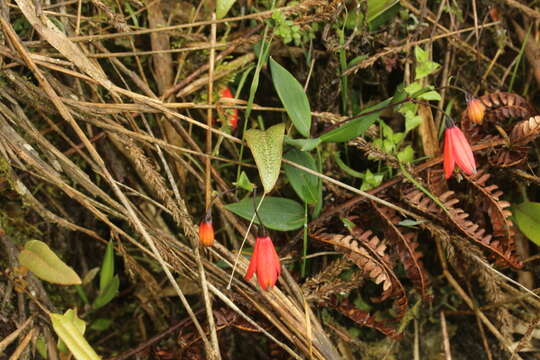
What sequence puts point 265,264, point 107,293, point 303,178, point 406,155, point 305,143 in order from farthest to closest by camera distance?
point 107,293 < point 406,155 < point 303,178 < point 305,143 < point 265,264

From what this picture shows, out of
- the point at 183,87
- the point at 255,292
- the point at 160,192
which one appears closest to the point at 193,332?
the point at 255,292

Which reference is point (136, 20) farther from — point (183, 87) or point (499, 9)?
point (499, 9)

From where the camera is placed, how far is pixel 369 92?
1839mm

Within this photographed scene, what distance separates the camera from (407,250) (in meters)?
1.56

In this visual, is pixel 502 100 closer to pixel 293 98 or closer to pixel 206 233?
pixel 293 98

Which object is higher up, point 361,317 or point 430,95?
point 430,95

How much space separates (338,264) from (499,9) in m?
0.98

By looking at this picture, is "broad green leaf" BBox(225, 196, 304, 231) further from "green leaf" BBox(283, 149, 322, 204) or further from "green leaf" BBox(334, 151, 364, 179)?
"green leaf" BBox(334, 151, 364, 179)

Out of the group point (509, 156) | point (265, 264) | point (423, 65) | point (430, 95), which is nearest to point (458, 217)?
point (509, 156)

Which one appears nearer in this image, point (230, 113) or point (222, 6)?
point (222, 6)

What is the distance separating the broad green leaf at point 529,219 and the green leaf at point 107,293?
1.19 meters

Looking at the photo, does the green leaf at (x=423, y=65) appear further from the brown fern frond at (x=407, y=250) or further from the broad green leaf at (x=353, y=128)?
the brown fern frond at (x=407, y=250)

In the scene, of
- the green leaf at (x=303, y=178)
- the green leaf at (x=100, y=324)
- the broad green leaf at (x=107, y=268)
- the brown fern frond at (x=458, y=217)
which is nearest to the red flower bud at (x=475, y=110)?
the brown fern frond at (x=458, y=217)

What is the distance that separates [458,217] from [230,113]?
71 centimetres
